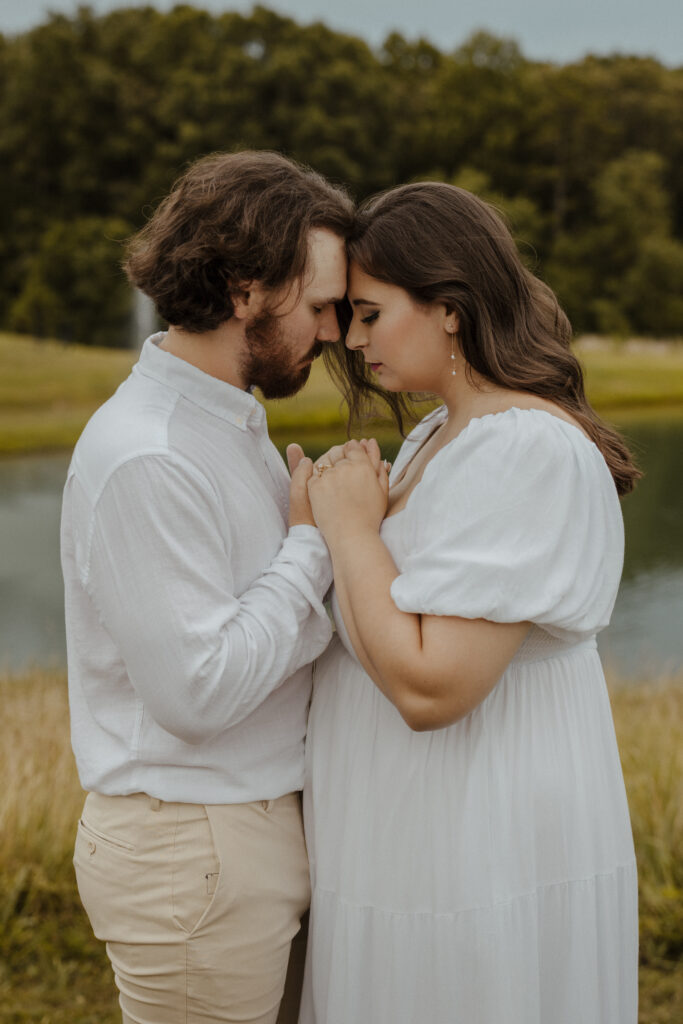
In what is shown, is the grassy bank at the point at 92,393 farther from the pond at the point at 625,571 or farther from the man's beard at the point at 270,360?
the man's beard at the point at 270,360

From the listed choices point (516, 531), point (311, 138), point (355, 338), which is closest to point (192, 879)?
point (516, 531)

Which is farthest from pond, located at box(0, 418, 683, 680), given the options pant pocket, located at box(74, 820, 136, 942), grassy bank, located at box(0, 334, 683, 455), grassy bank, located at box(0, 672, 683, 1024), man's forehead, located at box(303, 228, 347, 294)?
man's forehead, located at box(303, 228, 347, 294)

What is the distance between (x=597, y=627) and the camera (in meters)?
2.16

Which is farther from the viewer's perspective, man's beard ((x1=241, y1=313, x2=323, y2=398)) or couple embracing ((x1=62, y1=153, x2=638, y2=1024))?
man's beard ((x1=241, y1=313, x2=323, y2=398))

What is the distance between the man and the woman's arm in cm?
11

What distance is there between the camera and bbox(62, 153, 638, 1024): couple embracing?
200 centimetres

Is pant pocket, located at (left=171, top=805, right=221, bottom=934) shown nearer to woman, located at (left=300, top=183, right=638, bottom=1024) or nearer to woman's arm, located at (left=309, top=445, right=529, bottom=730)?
woman, located at (left=300, top=183, right=638, bottom=1024)

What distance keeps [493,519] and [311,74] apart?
137 ft

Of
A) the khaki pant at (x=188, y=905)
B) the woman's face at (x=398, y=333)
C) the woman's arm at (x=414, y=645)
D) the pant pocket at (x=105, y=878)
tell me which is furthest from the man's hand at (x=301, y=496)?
the pant pocket at (x=105, y=878)

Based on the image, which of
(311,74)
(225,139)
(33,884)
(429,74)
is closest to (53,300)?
(225,139)

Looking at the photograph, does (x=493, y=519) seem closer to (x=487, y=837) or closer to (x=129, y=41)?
(x=487, y=837)

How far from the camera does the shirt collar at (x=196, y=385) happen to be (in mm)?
2172

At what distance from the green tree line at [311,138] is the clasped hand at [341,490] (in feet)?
116

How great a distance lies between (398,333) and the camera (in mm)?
2270
